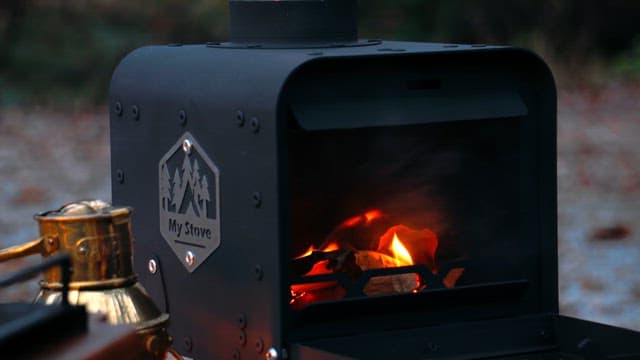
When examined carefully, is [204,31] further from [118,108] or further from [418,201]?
[418,201]

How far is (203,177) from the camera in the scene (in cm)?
301

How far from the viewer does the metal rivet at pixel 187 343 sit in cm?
312

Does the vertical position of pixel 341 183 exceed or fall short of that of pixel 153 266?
it exceeds it

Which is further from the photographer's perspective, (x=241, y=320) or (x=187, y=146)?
(x=187, y=146)

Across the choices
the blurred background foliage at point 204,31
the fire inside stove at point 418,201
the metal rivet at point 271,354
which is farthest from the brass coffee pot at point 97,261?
the blurred background foliage at point 204,31

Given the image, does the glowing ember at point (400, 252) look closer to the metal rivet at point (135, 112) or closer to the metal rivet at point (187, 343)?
the metal rivet at point (187, 343)

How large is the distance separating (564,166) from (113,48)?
2.59m

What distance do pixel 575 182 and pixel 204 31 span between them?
2.39 meters

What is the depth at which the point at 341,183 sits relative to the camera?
3047mm

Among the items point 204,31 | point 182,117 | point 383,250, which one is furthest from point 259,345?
point 204,31

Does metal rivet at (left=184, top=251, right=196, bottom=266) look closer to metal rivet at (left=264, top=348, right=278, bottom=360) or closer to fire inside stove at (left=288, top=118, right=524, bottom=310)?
fire inside stove at (left=288, top=118, right=524, bottom=310)

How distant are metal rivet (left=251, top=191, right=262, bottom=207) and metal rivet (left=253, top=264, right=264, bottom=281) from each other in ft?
0.37

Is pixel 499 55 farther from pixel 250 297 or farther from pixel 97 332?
pixel 97 332

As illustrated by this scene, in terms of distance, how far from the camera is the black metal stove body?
282cm
